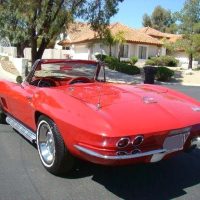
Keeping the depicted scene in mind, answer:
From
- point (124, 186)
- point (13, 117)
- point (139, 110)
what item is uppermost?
point (139, 110)

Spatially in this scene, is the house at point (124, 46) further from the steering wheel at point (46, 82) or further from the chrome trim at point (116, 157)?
the chrome trim at point (116, 157)

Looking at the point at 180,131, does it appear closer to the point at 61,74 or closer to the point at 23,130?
the point at 23,130

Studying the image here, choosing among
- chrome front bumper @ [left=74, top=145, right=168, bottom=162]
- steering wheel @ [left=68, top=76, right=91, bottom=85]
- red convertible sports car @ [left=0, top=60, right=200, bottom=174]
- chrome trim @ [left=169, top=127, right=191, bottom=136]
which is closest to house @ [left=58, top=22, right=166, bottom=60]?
steering wheel @ [left=68, top=76, right=91, bottom=85]

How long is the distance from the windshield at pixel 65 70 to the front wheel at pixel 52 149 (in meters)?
1.34

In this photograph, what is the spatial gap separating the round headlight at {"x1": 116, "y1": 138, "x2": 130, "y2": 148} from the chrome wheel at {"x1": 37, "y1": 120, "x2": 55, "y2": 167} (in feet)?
3.42

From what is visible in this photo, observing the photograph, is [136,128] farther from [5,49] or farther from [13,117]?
[5,49]

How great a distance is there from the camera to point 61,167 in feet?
14.8

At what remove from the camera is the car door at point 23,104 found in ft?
17.3

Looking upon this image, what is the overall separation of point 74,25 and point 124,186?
61.8ft

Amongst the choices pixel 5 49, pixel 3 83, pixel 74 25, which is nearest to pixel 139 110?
pixel 3 83

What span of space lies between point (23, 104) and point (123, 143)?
2.11 metres

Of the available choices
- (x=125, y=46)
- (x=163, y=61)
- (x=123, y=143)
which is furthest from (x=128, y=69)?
(x=123, y=143)

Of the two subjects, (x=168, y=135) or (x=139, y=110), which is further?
(x=139, y=110)

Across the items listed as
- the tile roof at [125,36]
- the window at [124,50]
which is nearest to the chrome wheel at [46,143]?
the tile roof at [125,36]
